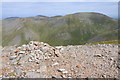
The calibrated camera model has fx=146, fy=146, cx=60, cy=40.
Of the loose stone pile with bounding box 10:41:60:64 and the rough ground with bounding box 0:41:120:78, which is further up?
the loose stone pile with bounding box 10:41:60:64

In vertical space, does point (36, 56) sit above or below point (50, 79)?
above

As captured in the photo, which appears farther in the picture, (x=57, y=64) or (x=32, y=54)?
(x=32, y=54)

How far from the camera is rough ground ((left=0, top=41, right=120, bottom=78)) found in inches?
541

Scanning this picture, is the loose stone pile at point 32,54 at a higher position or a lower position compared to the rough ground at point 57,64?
higher

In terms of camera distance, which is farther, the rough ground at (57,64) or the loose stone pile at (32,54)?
the loose stone pile at (32,54)

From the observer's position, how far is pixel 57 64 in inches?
611

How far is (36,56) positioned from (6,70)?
3.57 meters

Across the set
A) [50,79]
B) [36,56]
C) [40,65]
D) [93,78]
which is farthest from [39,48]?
[93,78]

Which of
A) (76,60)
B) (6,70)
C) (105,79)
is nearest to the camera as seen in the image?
(105,79)

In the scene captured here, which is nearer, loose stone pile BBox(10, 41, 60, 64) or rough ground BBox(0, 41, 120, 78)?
rough ground BBox(0, 41, 120, 78)

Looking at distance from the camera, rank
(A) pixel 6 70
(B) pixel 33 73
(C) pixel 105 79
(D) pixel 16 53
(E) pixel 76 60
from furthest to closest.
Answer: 1. (D) pixel 16 53
2. (E) pixel 76 60
3. (A) pixel 6 70
4. (B) pixel 33 73
5. (C) pixel 105 79

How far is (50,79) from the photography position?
1306 centimetres

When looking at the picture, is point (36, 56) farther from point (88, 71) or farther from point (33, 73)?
point (88, 71)

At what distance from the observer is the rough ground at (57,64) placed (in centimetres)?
1374
